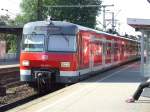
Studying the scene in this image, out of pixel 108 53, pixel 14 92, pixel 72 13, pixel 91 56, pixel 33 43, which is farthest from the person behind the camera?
pixel 72 13

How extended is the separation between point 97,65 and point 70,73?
22.2 feet

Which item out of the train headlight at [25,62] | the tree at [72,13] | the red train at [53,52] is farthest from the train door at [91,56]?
the tree at [72,13]

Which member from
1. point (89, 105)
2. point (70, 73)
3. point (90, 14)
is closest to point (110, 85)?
point (70, 73)

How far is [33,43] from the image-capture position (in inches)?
869

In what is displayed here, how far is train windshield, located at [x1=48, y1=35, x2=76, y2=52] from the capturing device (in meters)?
21.7

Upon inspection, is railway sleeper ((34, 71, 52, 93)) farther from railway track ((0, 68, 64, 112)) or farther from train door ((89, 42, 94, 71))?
train door ((89, 42, 94, 71))

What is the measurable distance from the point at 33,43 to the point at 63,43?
1278 mm

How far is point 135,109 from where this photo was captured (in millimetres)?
13516

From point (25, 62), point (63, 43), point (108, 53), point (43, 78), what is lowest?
point (43, 78)

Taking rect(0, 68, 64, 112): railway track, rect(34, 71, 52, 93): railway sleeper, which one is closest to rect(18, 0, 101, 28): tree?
rect(0, 68, 64, 112): railway track

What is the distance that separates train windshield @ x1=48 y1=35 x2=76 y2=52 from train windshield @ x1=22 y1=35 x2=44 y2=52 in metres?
0.38

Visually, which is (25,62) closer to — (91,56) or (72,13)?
(91,56)

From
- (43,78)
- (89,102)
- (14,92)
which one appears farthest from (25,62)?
(89,102)

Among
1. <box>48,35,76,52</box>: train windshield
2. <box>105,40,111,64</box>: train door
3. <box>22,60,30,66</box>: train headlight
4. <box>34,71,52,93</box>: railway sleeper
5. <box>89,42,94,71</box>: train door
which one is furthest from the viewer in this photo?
<box>105,40,111,64</box>: train door
